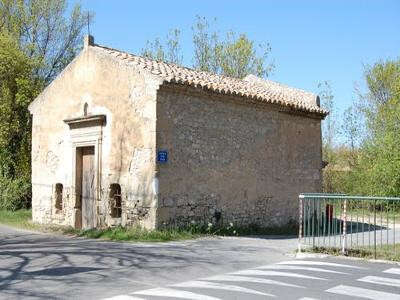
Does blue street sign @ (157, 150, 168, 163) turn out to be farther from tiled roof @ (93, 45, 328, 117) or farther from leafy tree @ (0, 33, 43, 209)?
leafy tree @ (0, 33, 43, 209)

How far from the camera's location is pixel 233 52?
3369cm

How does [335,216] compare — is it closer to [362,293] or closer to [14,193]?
[362,293]

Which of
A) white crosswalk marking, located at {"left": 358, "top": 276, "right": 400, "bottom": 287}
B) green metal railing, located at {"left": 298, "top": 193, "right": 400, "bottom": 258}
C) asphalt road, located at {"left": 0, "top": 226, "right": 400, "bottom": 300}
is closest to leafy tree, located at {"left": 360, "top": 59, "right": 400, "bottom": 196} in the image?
green metal railing, located at {"left": 298, "top": 193, "right": 400, "bottom": 258}

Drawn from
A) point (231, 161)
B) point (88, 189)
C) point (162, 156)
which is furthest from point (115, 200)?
point (231, 161)

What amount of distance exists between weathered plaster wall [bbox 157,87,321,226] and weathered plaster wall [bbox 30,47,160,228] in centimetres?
53

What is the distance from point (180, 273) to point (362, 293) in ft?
9.75

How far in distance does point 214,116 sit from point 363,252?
20.6 ft

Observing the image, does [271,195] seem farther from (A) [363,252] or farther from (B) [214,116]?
(A) [363,252]

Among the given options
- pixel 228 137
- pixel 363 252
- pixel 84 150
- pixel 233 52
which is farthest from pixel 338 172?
pixel 363 252

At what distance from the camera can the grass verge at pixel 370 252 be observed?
33.7 ft

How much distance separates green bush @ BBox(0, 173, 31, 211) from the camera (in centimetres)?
2188

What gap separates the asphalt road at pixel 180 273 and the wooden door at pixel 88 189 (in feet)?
10.1

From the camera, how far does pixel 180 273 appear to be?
340 inches

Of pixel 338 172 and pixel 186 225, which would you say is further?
pixel 338 172
